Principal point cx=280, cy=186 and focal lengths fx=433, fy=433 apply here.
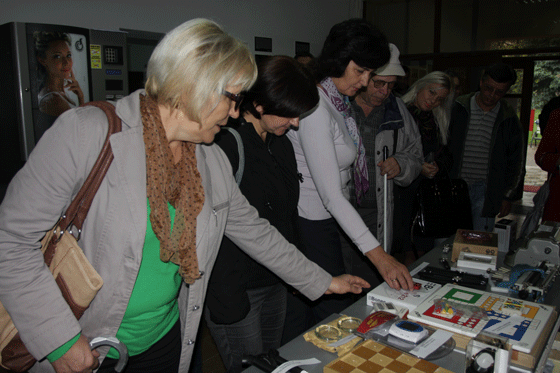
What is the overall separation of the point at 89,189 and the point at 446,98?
2717mm

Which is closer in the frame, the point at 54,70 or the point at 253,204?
the point at 253,204

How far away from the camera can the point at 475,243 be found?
184cm

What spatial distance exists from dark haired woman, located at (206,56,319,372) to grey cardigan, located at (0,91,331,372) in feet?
0.65

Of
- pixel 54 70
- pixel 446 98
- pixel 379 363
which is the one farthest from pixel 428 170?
pixel 54 70

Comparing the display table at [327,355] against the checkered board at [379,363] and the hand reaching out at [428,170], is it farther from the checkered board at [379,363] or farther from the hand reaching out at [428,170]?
the hand reaching out at [428,170]

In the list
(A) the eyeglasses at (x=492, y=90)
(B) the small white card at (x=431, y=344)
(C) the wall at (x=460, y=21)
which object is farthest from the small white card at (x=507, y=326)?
(C) the wall at (x=460, y=21)

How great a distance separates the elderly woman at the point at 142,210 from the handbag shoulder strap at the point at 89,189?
0.01 metres

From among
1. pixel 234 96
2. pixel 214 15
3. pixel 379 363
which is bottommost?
pixel 379 363

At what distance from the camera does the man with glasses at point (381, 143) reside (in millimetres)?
2332

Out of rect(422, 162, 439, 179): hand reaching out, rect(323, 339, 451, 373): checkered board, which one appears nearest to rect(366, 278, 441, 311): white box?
rect(323, 339, 451, 373): checkered board

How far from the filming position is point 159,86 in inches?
40.9

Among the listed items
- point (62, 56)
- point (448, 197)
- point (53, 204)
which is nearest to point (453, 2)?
point (448, 197)

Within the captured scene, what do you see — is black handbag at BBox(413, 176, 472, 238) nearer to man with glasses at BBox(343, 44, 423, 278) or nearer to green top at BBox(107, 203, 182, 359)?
man with glasses at BBox(343, 44, 423, 278)

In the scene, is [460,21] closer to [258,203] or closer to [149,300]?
[258,203]
